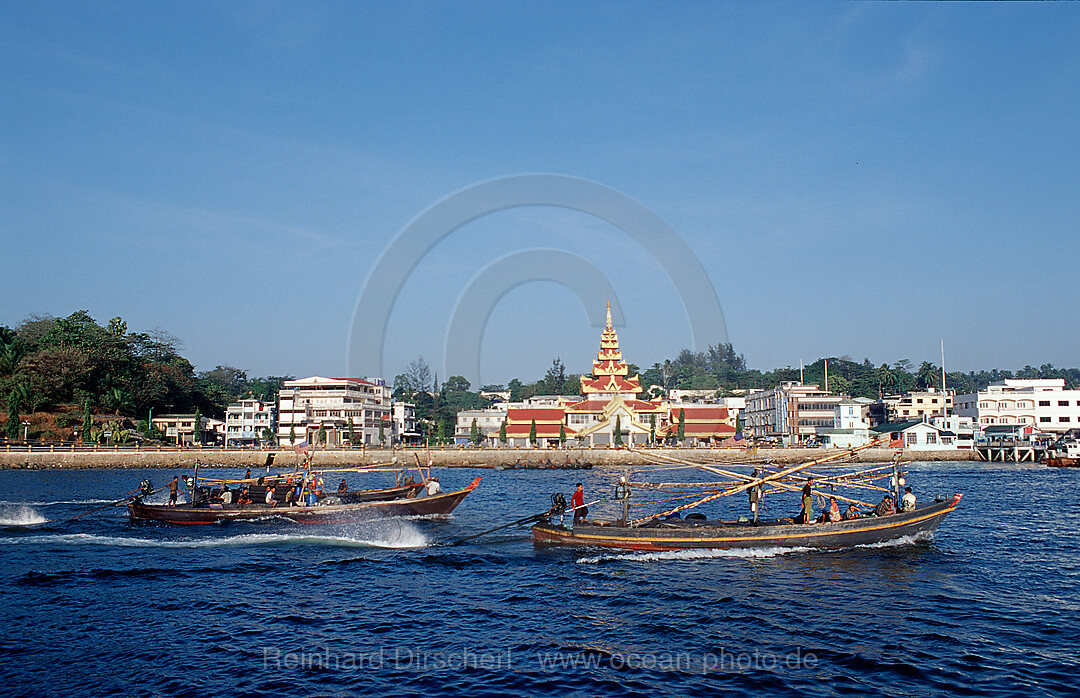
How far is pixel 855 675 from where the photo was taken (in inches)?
546

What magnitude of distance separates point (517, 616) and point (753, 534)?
30.6 ft

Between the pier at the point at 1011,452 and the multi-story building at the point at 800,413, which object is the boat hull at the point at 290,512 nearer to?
the multi-story building at the point at 800,413

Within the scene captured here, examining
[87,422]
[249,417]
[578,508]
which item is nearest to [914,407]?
[249,417]

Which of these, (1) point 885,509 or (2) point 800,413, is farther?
(2) point 800,413

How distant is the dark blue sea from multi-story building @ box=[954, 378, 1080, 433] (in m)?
71.6

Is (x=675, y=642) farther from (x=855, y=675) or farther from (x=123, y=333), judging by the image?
(x=123, y=333)

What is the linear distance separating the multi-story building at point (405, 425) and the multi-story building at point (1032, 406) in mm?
73688

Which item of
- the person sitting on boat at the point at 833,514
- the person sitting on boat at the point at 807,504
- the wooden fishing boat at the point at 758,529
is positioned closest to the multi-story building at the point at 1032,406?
the wooden fishing boat at the point at 758,529

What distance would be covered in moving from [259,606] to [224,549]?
858 cm

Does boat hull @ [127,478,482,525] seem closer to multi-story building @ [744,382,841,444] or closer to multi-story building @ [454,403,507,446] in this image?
multi-story building @ [454,403,507,446]

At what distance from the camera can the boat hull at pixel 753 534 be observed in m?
23.7

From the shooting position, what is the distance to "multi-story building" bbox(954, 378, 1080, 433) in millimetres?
89188

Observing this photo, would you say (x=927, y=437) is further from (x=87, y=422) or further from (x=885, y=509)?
(x=87, y=422)

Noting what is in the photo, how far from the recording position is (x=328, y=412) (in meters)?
97.5
